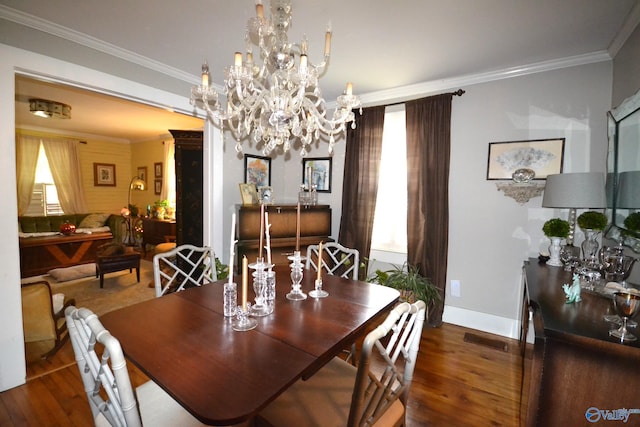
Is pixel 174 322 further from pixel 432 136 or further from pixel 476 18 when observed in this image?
pixel 432 136

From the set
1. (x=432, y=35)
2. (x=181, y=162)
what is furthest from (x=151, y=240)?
(x=432, y=35)

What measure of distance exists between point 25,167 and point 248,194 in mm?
5422

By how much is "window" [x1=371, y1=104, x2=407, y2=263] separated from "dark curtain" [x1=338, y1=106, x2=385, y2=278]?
0.12 m

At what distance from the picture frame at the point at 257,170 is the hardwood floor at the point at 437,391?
7.56 ft

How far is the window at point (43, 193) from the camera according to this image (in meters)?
5.57

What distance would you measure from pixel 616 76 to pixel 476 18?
4.50ft

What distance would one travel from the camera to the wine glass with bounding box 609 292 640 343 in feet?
3.55

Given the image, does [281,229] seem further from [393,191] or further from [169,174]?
[169,174]

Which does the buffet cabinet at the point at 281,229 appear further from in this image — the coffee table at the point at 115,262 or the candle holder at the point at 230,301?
the coffee table at the point at 115,262

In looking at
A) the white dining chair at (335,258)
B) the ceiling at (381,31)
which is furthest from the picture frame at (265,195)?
the ceiling at (381,31)

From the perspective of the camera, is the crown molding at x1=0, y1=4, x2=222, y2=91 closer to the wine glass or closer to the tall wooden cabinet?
the tall wooden cabinet

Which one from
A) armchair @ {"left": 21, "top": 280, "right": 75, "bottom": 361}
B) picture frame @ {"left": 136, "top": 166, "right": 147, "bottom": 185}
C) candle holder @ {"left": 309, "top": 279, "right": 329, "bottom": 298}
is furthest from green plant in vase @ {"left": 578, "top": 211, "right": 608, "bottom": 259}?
picture frame @ {"left": 136, "top": 166, "right": 147, "bottom": 185}

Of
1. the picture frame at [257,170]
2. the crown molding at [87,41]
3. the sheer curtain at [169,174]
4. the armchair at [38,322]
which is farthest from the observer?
the sheer curtain at [169,174]

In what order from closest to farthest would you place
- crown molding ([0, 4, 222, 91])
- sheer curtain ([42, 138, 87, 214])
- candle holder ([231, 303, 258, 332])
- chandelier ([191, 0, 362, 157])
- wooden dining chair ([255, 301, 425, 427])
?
wooden dining chair ([255, 301, 425, 427]), candle holder ([231, 303, 258, 332]), chandelier ([191, 0, 362, 157]), crown molding ([0, 4, 222, 91]), sheer curtain ([42, 138, 87, 214])
